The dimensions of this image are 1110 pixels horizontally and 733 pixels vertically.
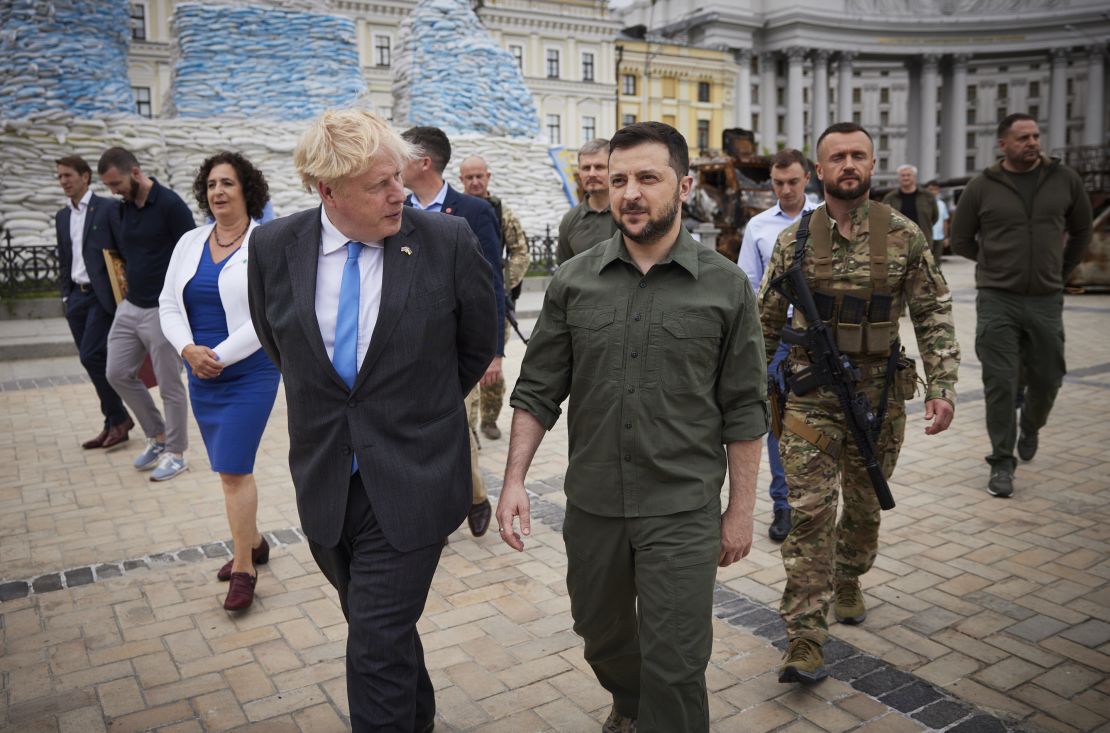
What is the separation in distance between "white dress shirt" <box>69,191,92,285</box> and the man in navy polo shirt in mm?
886

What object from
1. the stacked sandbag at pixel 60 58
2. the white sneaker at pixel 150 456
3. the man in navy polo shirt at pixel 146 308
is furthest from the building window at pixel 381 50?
the white sneaker at pixel 150 456

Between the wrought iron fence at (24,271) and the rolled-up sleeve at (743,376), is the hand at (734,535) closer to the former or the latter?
the rolled-up sleeve at (743,376)

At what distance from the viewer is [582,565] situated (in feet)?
9.01

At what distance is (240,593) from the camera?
14.0ft

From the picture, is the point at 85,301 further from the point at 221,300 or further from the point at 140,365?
the point at 221,300

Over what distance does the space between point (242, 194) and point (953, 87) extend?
96.6 meters

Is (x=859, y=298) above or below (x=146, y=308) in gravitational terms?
above

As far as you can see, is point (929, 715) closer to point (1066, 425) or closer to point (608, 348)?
point (608, 348)

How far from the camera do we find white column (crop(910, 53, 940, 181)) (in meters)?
86.1

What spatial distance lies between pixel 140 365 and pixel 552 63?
57682 mm

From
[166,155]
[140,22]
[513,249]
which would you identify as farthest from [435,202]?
[140,22]

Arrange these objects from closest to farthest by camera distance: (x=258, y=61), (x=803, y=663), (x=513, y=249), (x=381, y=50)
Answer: (x=803, y=663), (x=513, y=249), (x=258, y=61), (x=381, y=50)

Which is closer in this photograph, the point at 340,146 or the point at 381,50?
the point at 340,146

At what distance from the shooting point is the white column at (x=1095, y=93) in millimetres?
84688
